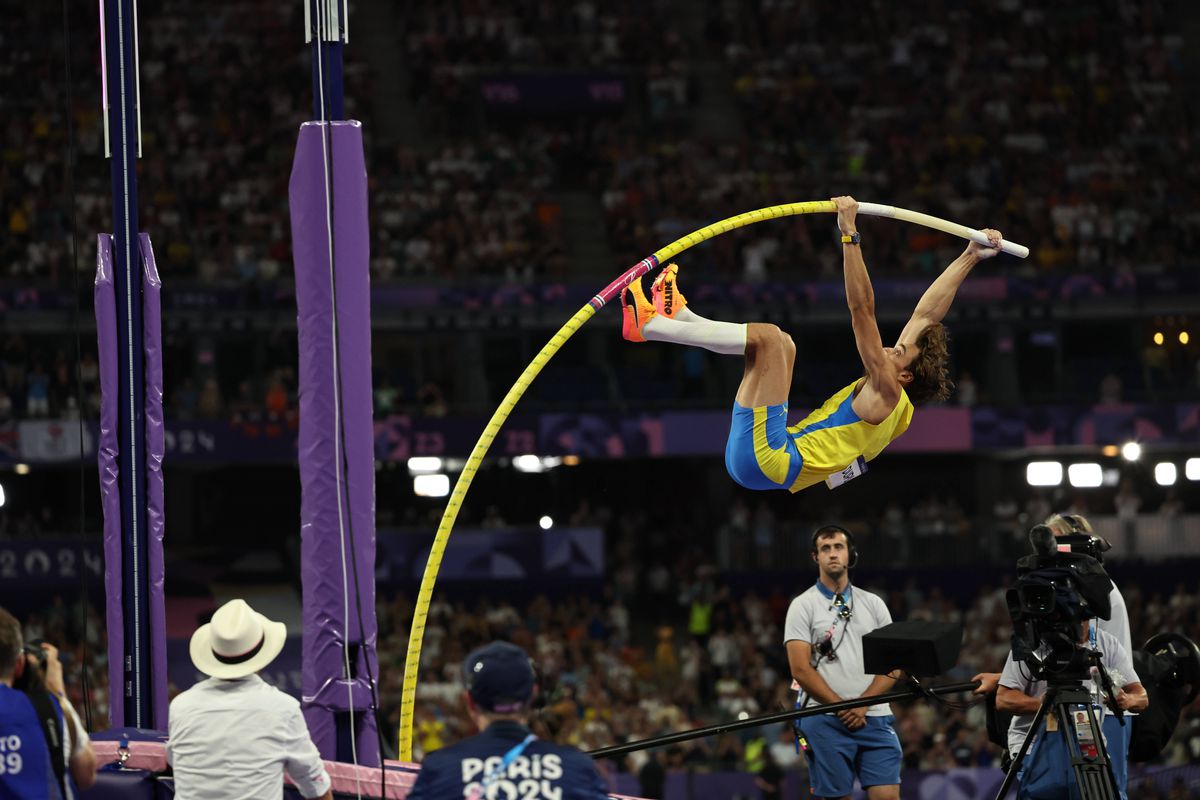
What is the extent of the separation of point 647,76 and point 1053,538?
22304 millimetres

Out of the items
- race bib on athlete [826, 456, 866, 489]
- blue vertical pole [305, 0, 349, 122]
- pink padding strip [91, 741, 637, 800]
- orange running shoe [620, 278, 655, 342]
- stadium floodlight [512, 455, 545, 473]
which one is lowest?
pink padding strip [91, 741, 637, 800]

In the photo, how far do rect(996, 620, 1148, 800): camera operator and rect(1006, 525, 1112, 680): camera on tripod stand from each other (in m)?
0.09

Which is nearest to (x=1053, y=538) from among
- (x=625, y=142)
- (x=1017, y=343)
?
(x=1017, y=343)

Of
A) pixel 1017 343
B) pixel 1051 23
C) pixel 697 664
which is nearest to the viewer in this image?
pixel 697 664

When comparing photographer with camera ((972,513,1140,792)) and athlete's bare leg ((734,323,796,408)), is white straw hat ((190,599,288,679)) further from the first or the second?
photographer with camera ((972,513,1140,792))

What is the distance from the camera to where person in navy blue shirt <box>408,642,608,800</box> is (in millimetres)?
4621

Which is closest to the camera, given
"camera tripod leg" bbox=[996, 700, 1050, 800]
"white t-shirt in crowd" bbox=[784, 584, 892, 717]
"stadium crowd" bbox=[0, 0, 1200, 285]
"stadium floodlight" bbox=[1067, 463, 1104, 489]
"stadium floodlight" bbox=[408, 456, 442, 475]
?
"camera tripod leg" bbox=[996, 700, 1050, 800]

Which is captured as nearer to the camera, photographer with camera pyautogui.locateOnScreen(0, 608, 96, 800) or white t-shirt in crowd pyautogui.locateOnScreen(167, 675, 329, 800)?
photographer with camera pyautogui.locateOnScreen(0, 608, 96, 800)

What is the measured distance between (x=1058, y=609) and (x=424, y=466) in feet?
59.7

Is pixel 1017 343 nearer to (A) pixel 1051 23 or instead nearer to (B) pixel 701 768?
(A) pixel 1051 23

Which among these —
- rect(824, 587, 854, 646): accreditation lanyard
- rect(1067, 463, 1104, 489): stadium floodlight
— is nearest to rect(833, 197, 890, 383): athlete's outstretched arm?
rect(824, 587, 854, 646): accreditation lanyard

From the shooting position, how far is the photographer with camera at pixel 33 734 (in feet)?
17.0

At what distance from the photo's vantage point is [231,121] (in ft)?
85.6

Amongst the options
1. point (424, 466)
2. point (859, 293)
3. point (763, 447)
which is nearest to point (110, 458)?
point (763, 447)
